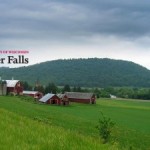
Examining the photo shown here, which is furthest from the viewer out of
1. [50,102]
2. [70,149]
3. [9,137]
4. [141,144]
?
[50,102]

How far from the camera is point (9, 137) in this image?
26.8 ft

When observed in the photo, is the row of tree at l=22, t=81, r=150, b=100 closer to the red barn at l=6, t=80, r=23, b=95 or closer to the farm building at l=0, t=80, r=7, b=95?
the red barn at l=6, t=80, r=23, b=95

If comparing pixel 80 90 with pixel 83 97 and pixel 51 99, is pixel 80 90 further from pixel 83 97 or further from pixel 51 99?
pixel 51 99

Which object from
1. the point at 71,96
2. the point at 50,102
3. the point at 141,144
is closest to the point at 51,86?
the point at 71,96

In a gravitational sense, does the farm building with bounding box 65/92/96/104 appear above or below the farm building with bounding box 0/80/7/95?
below

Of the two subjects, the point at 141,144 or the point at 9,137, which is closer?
the point at 9,137

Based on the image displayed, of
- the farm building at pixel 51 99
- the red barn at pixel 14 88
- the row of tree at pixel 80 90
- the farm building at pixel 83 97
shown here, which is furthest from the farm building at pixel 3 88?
the row of tree at pixel 80 90

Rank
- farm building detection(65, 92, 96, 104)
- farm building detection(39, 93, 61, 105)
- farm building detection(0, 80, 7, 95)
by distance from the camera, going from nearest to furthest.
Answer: farm building detection(39, 93, 61, 105)
farm building detection(0, 80, 7, 95)
farm building detection(65, 92, 96, 104)

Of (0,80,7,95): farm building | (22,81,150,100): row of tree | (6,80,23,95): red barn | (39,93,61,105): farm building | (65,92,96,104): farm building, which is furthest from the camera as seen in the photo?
(22,81,150,100): row of tree

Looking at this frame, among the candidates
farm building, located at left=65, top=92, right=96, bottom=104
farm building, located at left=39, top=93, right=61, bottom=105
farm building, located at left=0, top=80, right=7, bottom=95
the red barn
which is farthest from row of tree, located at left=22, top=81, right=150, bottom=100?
farm building, located at left=39, top=93, right=61, bottom=105

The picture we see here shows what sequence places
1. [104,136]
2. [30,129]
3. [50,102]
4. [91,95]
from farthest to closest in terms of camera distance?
[91,95], [50,102], [104,136], [30,129]

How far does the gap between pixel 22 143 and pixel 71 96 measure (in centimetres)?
10991

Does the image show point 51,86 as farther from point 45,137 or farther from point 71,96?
point 45,137

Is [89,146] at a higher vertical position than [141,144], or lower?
higher
